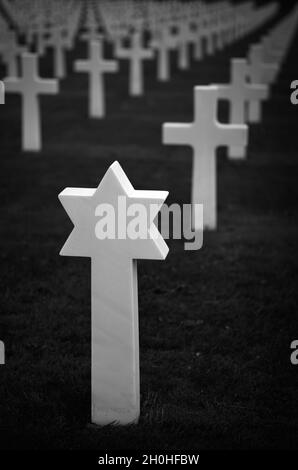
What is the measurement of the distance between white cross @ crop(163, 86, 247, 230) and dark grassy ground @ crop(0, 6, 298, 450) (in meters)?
0.30

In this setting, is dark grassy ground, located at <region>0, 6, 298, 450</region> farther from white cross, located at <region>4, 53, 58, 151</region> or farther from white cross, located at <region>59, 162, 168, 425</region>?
white cross, located at <region>4, 53, 58, 151</region>

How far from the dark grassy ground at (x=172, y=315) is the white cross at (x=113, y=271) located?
0.50ft

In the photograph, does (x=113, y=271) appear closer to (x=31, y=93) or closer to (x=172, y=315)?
(x=172, y=315)

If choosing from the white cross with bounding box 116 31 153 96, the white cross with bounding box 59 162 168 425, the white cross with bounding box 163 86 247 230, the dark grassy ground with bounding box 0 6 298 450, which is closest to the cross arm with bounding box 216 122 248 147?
the white cross with bounding box 163 86 247 230

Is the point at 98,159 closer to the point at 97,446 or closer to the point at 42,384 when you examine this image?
the point at 42,384

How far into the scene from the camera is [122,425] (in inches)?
166

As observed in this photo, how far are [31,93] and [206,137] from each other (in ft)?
13.8

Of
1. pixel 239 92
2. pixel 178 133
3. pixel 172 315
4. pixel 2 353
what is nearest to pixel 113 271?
pixel 2 353

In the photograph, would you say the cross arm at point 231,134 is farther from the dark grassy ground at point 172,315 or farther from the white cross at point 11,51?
the white cross at point 11,51

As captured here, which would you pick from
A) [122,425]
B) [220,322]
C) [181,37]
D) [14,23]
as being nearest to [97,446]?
[122,425]

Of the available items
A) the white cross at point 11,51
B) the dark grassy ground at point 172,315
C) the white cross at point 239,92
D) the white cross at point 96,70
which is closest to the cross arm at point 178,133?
the dark grassy ground at point 172,315

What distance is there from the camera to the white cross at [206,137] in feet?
24.7

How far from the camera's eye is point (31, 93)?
11273mm

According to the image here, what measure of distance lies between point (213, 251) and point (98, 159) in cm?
384
